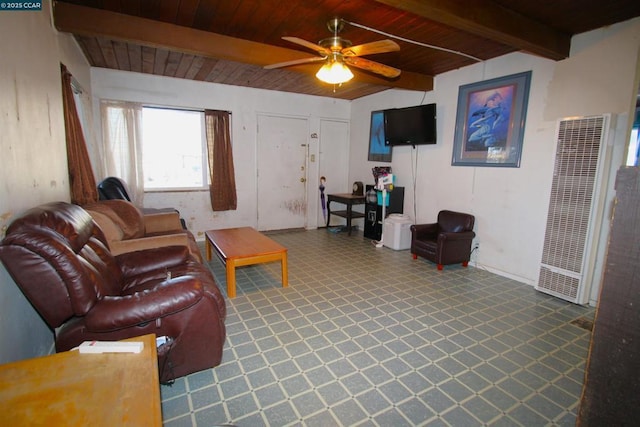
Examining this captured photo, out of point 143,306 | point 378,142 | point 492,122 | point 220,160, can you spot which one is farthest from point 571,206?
point 220,160

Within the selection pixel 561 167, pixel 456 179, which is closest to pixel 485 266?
pixel 456 179

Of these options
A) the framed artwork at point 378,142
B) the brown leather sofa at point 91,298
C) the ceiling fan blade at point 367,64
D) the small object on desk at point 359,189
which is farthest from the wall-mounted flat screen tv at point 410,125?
the brown leather sofa at point 91,298

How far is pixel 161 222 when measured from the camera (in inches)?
146

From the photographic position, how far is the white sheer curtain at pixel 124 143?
4324 mm

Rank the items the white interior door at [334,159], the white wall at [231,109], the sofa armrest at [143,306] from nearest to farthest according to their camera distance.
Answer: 1. the sofa armrest at [143,306]
2. the white wall at [231,109]
3. the white interior door at [334,159]

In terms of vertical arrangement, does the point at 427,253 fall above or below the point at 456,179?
below

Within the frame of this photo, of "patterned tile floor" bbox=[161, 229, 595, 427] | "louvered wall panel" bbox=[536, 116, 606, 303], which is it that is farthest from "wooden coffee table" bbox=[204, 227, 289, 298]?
"louvered wall panel" bbox=[536, 116, 606, 303]

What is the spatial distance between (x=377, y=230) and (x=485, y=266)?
69.4 inches

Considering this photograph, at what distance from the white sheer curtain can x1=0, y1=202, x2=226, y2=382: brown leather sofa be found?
9.03 ft

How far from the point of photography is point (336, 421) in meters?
1.62

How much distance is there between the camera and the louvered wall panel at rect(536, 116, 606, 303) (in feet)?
9.25

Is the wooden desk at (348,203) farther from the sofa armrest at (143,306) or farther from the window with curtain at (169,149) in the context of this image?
the sofa armrest at (143,306)

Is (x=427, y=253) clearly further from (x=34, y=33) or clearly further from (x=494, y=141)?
(x=34, y=33)

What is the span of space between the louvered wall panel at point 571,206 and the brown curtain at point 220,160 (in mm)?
4354
